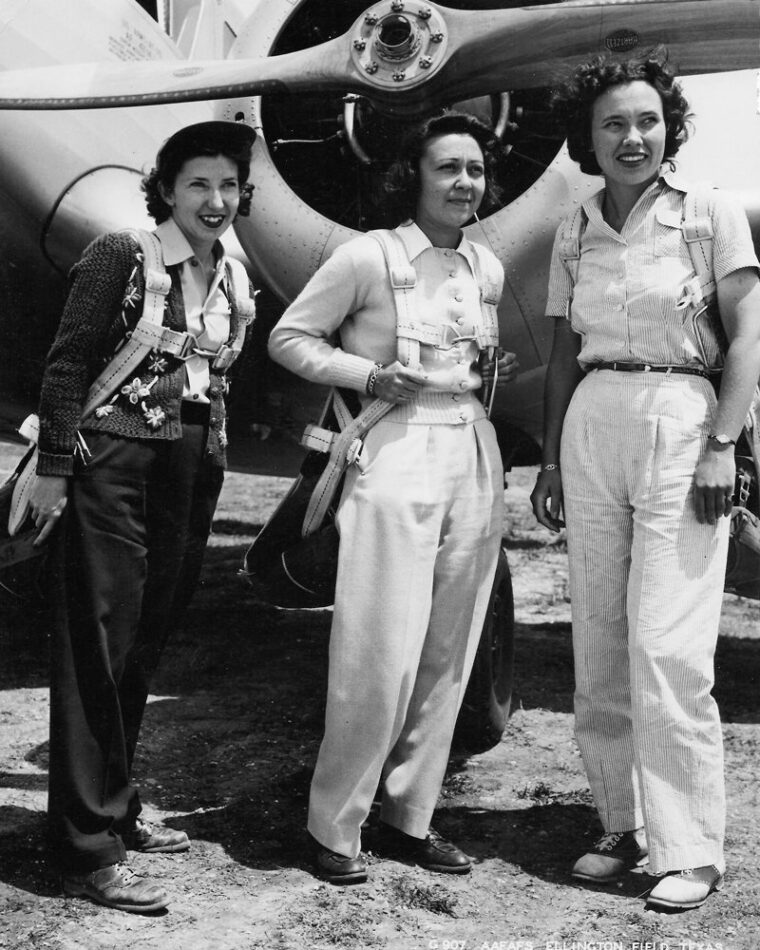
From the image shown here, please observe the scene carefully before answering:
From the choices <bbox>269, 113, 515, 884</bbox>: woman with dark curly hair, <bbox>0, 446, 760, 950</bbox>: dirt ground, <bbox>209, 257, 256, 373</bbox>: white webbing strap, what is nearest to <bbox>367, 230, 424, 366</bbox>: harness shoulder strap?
<bbox>269, 113, 515, 884</bbox>: woman with dark curly hair

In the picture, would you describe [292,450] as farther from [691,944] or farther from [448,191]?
[691,944]

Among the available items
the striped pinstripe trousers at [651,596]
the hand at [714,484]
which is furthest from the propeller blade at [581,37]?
the hand at [714,484]

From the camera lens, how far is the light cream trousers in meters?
2.96

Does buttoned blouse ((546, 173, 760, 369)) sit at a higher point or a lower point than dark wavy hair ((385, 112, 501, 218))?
lower

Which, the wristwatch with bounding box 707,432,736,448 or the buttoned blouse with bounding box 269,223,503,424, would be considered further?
the buttoned blouse with bounding box 269,223,503,424

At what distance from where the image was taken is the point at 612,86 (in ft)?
9.75

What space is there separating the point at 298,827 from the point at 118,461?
1285 millimetres

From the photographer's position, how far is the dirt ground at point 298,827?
106 inches

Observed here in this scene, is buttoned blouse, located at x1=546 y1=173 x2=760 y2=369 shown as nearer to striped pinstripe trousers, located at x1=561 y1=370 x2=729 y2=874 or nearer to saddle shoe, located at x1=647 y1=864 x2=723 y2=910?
striped pinstripe trousers, located at x1=561 y1=370 x2=729 y2=874

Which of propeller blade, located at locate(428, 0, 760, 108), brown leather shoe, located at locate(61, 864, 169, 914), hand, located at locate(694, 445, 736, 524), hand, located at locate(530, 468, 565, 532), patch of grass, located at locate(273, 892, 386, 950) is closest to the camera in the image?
patch of grass, located at locate(273, 892, 386, 950)

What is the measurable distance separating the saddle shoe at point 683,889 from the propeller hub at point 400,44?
100 inches

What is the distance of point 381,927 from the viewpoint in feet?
8.96

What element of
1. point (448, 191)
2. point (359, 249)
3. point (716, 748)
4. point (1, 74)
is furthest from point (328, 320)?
point (1, 74)

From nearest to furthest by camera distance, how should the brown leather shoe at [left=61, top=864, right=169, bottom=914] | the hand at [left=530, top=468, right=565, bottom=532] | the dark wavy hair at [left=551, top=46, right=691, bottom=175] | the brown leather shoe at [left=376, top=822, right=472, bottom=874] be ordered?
the brown leather shoe at [left=61, top=864, right=169, bottom=914], the dark wavy hair at [left=551, top=46, right=691, bottom=175], the brown leather shoe at [left=376, top=822, right=472, bottom=874], the hand at [left=530, top=468, right=565, bottom=532]
